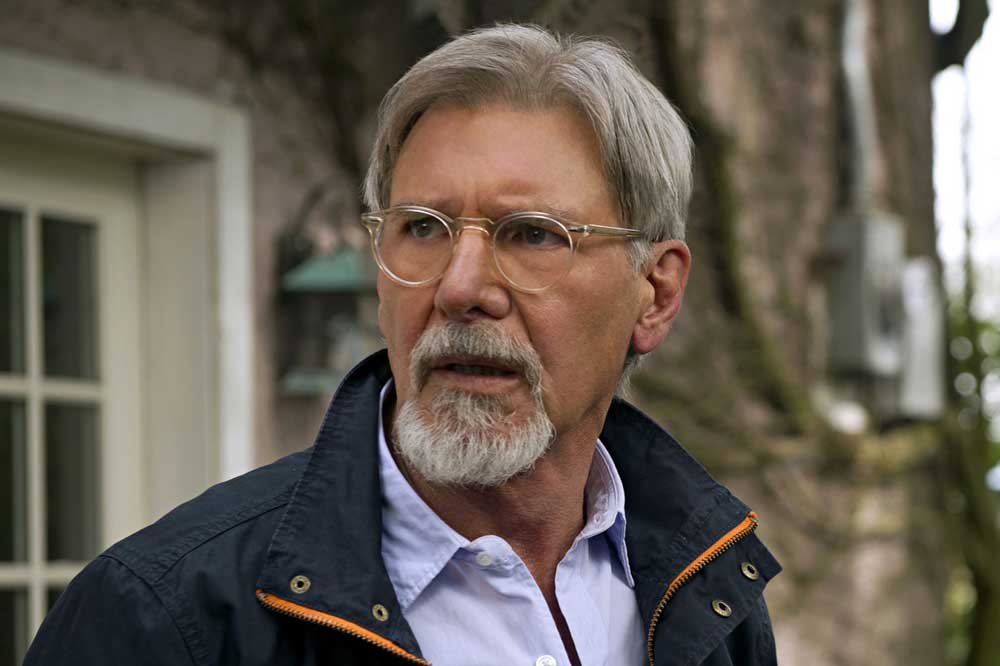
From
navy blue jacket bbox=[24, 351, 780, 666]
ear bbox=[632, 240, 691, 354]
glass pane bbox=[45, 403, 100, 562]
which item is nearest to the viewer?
navy blue jacket bbox=[24, 351, 780, 666]

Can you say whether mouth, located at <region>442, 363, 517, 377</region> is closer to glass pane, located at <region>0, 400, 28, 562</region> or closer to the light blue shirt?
the light blue shirt

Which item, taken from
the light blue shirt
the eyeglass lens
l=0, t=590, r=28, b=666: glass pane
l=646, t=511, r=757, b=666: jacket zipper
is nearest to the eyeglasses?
the eyeglass lens

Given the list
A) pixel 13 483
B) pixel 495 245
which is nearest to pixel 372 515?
pixel 495 245

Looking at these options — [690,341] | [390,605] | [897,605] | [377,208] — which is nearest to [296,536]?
[390,605]

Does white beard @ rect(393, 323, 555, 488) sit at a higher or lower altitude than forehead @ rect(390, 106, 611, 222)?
lower

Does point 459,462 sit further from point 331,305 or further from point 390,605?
point 331,305

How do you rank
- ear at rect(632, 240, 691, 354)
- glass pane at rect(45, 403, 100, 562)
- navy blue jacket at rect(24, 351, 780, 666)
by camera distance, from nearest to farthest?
navy blue jacket at rect(24, 351, 780, 666) < ear at rect(632, 240, 691, 354) < glass pane at rect(45, 403, 100, 562)

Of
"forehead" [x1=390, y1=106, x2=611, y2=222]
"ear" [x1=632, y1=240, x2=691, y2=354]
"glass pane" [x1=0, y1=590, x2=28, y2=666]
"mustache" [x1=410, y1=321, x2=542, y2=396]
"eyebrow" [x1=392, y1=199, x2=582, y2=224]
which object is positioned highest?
"forehead" [x1=390, y1=106, x2=611, y2=222]

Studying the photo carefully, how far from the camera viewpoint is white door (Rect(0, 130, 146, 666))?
345cm

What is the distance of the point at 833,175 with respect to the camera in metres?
5.62

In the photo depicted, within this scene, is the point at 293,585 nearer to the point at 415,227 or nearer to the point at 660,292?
the point at 415,227

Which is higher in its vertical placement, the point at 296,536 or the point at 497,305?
the point at 497,305

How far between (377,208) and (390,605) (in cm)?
67

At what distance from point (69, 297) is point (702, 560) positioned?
6.99 feet
